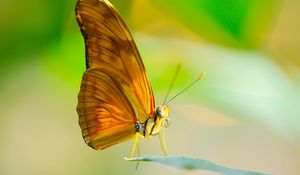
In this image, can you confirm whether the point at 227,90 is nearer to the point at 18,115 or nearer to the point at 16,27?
the point at 16,27

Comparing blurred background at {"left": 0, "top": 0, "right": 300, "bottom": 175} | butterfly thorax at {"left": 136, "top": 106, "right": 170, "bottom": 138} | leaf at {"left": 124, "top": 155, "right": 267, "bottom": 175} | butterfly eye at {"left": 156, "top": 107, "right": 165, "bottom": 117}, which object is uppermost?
blurred background at {"left": 0, "top": 0, "right": 300, "bottom": 175}

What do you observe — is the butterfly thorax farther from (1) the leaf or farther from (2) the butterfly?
(1) the leaf

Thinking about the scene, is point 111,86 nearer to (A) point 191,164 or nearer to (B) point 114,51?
(B) point 114,51

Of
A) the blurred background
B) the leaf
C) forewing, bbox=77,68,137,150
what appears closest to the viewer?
the leaf

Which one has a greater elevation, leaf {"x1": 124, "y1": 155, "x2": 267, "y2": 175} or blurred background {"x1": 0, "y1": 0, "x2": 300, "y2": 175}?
blurred background {"x1": 0, "y1": 0, "x2": 300, "y2": 175}

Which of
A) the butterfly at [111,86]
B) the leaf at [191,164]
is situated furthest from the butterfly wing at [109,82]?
the leaf at [191,164]

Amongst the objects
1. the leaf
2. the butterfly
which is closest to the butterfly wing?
the butterfly

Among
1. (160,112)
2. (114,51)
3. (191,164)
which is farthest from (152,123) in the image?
(191,164)
